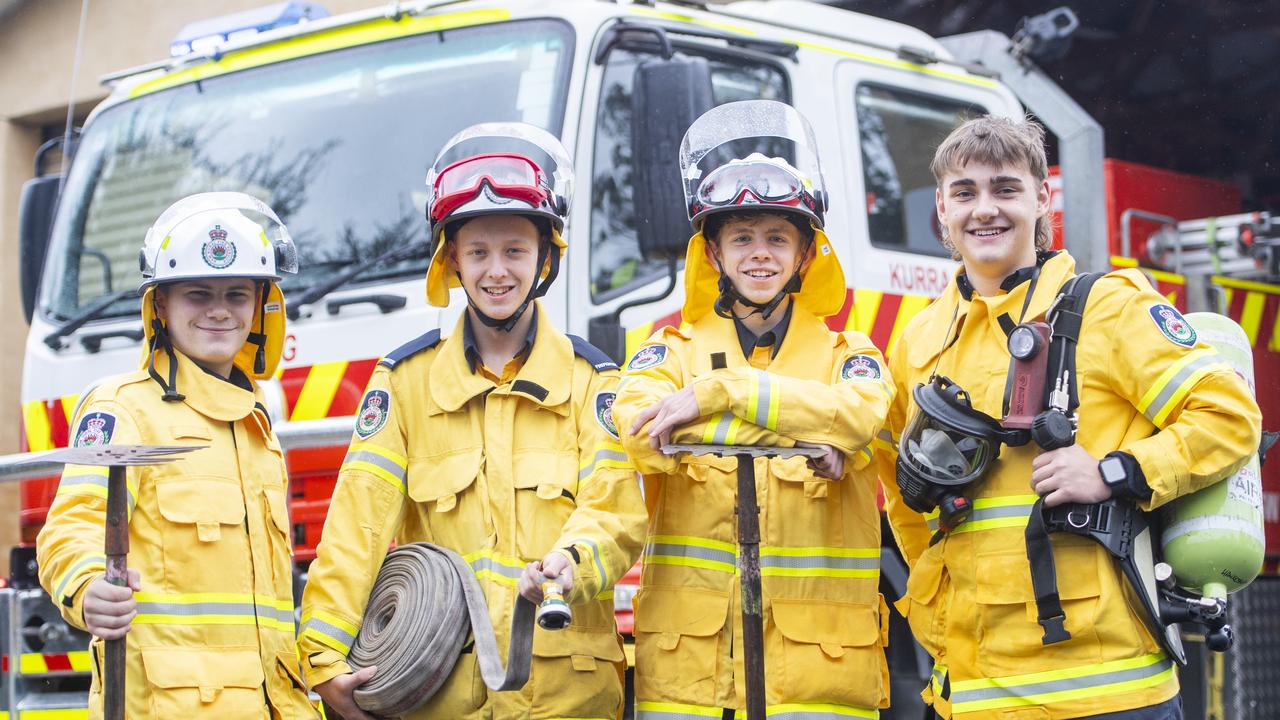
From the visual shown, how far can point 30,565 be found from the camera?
187 inches

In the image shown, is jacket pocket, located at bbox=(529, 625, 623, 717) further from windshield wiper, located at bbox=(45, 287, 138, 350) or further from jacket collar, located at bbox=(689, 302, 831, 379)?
windshield wiper, located at bbox=(45, 287, 138, 350)

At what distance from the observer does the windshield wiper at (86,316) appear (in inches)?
208

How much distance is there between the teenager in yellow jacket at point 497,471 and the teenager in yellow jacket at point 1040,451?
27.4 inches

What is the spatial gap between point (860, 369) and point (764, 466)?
296 millimetres

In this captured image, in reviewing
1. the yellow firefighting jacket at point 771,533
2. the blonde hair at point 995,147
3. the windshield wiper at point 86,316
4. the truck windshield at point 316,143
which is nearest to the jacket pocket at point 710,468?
the yellow firefighting jacket at point 771,533

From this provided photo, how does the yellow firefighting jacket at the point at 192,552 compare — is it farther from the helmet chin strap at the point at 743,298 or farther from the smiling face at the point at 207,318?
the helmet chin strap at the point at 743,298

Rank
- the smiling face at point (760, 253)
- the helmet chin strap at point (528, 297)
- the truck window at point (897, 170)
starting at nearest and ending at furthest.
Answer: the smiling face at point (760, 253)
the helmet chin strap at point (528, 297)
the truck window at point (897, 170)

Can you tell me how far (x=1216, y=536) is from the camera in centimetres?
294

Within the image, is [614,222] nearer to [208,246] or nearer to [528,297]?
[528,297]

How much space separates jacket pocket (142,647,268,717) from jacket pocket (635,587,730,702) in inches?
32.2

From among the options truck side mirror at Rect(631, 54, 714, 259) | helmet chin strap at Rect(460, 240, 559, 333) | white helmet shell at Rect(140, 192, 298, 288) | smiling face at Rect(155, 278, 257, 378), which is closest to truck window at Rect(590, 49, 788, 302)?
truck side mirror at Rect(631, 54, 714, 259)

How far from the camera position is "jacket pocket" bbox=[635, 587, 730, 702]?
3156 mm

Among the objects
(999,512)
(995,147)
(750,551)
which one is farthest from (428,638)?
(995,147)

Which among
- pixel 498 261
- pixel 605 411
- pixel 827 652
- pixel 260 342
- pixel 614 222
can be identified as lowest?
pixel 827 652
